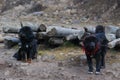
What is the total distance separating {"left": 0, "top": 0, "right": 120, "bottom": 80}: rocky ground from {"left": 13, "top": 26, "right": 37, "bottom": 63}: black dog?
0.78 ft

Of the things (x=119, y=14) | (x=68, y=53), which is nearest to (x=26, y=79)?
(x=68, y=53)

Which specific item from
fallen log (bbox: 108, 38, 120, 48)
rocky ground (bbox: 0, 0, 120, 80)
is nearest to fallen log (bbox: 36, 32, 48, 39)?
rocky ground (bbox: 0, 0, 120, 80)

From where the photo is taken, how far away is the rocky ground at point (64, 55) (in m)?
11.0

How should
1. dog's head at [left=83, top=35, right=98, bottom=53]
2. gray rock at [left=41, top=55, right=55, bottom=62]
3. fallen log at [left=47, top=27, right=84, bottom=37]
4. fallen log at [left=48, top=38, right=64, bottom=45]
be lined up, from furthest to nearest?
1. fallen log at [left=48, top=38, right=64, bottom=45]
2. fallen log at [left=47, top=27, right=84, bottom=37]
3. gray rock at [left=41, top=55, right=55, bottom=62]
4. dog's head at [left=83, top=35, right=98, bottom=53]

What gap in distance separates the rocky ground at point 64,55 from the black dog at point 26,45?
0.78ft

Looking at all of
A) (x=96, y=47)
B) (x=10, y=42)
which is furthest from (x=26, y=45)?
(x=10, y=42)

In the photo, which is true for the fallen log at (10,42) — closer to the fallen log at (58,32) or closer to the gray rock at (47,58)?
the fallen log at (58,32)

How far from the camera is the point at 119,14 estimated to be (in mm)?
21891

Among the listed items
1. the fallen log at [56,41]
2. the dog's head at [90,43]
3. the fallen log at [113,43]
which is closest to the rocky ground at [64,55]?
the fallen log at [56,41]

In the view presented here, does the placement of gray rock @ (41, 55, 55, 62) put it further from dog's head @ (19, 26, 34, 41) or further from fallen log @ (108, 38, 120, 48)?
fallen log @ (108, 38, 120, 48)

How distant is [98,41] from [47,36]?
129 inches

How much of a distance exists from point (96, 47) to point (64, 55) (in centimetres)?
252

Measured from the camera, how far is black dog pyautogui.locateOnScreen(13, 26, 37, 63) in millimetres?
12289

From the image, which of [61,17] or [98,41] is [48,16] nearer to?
[61,17]
